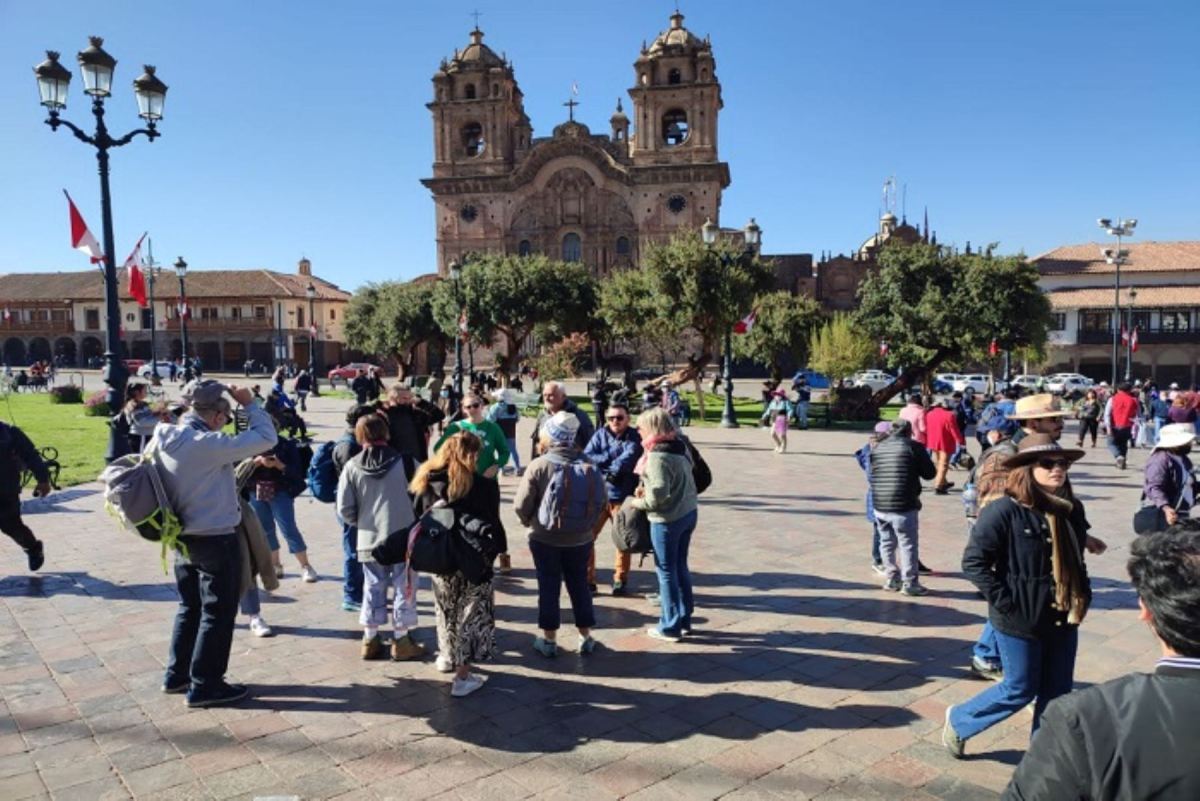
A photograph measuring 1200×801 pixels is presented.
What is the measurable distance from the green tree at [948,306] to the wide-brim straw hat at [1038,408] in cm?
2000

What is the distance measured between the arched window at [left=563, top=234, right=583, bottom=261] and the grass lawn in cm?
3429

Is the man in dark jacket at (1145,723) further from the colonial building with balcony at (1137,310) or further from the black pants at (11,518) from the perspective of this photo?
the colonial building with balcony at (1137,310)

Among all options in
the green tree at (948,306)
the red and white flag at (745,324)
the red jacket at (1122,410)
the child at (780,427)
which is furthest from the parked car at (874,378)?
the red jacket at (1122,410)

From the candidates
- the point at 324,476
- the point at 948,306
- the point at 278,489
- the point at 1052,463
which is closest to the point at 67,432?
the point at 278,489

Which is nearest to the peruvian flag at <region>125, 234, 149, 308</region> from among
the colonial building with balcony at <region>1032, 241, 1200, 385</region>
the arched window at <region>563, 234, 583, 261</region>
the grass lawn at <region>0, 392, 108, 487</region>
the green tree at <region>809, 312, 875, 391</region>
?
the grass lawn at <region>0, 392, 108, 487</region>

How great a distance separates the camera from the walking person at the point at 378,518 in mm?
5328

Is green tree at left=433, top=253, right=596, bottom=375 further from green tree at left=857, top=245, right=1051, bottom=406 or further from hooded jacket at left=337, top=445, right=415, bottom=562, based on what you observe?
hooded jacket at left=337, top=445, right=415, bottom=562

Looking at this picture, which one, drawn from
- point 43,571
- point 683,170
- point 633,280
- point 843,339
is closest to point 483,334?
point 633,280

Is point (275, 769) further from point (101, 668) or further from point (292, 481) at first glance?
point (292, 481)

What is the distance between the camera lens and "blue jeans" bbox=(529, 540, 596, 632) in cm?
534

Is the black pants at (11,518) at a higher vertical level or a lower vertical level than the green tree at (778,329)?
lower

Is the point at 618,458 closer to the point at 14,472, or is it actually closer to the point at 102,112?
the point at 14,472

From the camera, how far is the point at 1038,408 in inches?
196

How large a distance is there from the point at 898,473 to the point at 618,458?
7.75 ft
